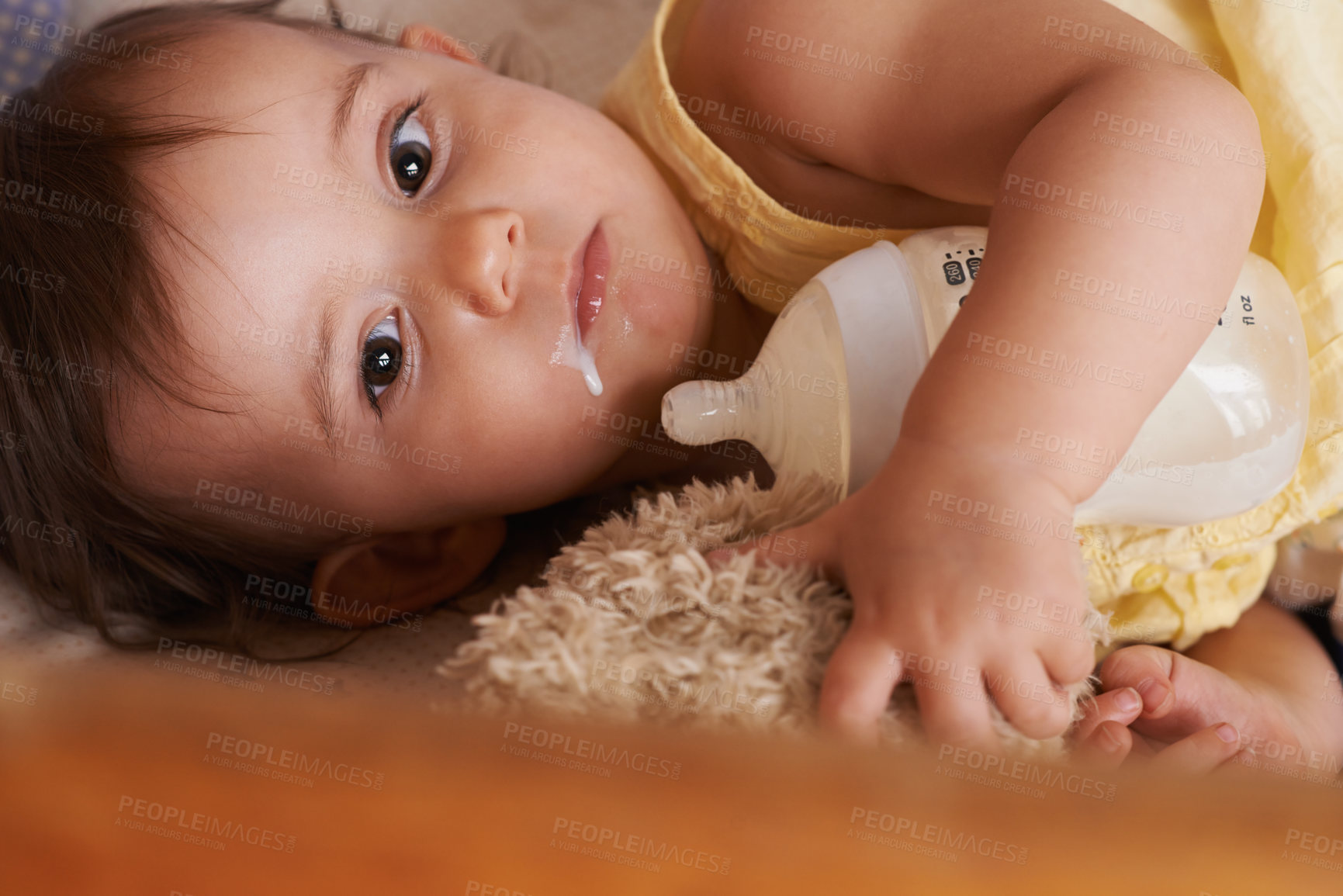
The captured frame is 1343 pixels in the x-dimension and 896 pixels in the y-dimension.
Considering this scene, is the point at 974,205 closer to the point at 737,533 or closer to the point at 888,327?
the point at 888,327

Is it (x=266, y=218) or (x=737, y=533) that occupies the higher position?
(x=266, y=218)

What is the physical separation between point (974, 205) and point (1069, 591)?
1.70 ft

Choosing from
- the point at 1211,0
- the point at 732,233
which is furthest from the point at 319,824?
the point at 1211,0

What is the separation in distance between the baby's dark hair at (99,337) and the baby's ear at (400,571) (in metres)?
0.06

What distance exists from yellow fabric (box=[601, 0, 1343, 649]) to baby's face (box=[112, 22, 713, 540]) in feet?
0.42

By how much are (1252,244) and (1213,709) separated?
49 cm

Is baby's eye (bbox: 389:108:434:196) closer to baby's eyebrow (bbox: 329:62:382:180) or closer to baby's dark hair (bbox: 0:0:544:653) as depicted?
baby's eyebrow (bbox: 329:62:382:180)

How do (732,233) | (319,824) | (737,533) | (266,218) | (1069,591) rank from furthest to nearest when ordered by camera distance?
1. (732,233)
2. (266,218)
3. (737,533)
4. (1069,591)
5. (319,824)

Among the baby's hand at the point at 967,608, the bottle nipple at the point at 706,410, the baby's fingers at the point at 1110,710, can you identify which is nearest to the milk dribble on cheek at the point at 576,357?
the bottle nipple at the point at 706,410

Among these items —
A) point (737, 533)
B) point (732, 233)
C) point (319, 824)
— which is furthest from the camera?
point (732, 233)

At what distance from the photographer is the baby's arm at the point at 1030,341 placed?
556mm

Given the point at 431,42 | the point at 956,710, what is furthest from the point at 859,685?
the point at 431,42

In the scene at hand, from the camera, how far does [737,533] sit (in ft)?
2.23

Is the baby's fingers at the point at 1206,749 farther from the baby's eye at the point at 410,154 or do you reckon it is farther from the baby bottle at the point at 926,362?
the baby's eye at the point at 410,154
